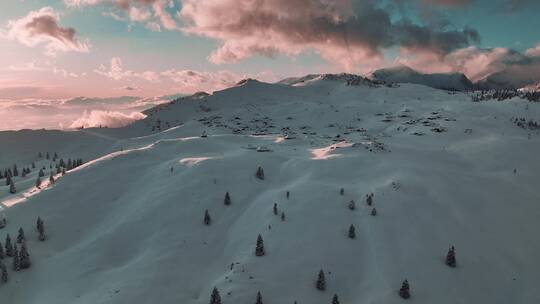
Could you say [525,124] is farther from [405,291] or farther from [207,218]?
[207,218]

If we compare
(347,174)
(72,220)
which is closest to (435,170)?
(347,174)

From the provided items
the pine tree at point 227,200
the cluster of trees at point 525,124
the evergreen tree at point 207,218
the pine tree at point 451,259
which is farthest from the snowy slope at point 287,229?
the cluster of trees at point 525,124

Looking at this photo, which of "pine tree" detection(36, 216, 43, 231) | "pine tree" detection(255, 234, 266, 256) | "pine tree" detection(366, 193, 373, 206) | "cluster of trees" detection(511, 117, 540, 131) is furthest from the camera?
"cluster of trees" detection(511, 117, 540, 131)

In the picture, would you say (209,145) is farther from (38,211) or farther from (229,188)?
(38,211)

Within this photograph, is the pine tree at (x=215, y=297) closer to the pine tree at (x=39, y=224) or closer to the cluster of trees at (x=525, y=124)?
the pine tree at (x=39, y=224)

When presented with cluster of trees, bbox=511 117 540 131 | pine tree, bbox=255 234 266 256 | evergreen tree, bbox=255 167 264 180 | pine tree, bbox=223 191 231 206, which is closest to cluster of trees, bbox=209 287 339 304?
pine tree, bbox=255 234 266 256

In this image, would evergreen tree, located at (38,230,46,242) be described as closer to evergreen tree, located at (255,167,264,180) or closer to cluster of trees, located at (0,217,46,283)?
cluster of trees, located at (0,217,46,283)

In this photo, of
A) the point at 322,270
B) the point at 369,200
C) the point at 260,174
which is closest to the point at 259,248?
the point at 322,270

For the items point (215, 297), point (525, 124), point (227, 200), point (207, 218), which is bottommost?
point (215, 297)
